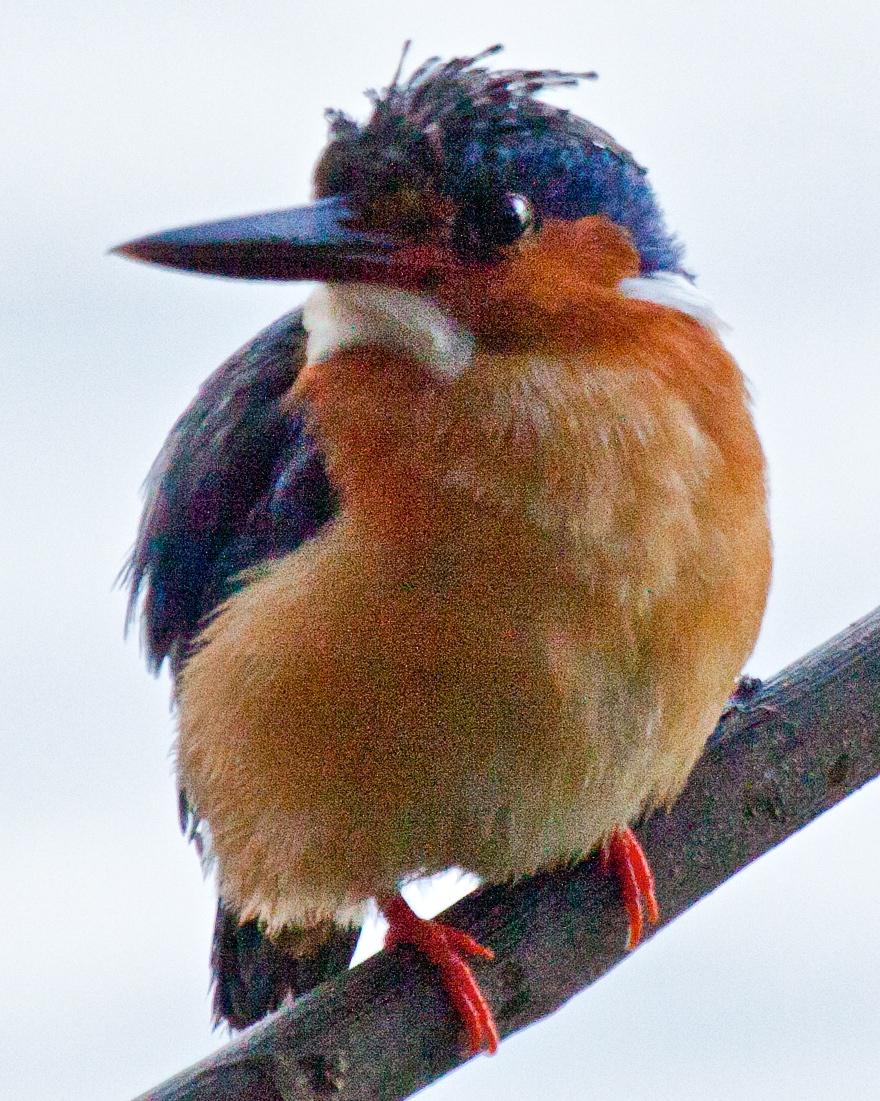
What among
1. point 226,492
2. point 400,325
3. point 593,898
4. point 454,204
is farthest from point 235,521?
Answer: point 593,898

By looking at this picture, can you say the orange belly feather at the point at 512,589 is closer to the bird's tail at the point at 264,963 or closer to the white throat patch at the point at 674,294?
the white throat patch at the point at 674,294

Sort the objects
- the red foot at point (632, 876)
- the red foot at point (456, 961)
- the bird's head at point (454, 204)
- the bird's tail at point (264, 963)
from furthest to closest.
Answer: the bird's tail at point (264, 963) → the red foot at point (632, 876) → the red foot at point (456, 961) → the bird's head at point (454, 204)

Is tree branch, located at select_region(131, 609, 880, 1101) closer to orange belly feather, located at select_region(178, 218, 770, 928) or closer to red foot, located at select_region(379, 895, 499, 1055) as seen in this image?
red foot, located at select_region(379, 895, 499, 1055)

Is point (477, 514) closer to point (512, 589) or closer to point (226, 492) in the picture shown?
point (512, 589)

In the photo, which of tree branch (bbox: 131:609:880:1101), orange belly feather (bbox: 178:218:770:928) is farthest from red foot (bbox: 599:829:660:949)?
orange belly feather (bbox: 178:218:770:928)

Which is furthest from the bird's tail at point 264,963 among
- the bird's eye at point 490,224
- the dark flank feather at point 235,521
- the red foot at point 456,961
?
the bird's eye at point 490,224

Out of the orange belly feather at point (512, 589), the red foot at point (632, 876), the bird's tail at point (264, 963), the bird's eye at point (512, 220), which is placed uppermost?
the bird's eye at point (512, 220)
